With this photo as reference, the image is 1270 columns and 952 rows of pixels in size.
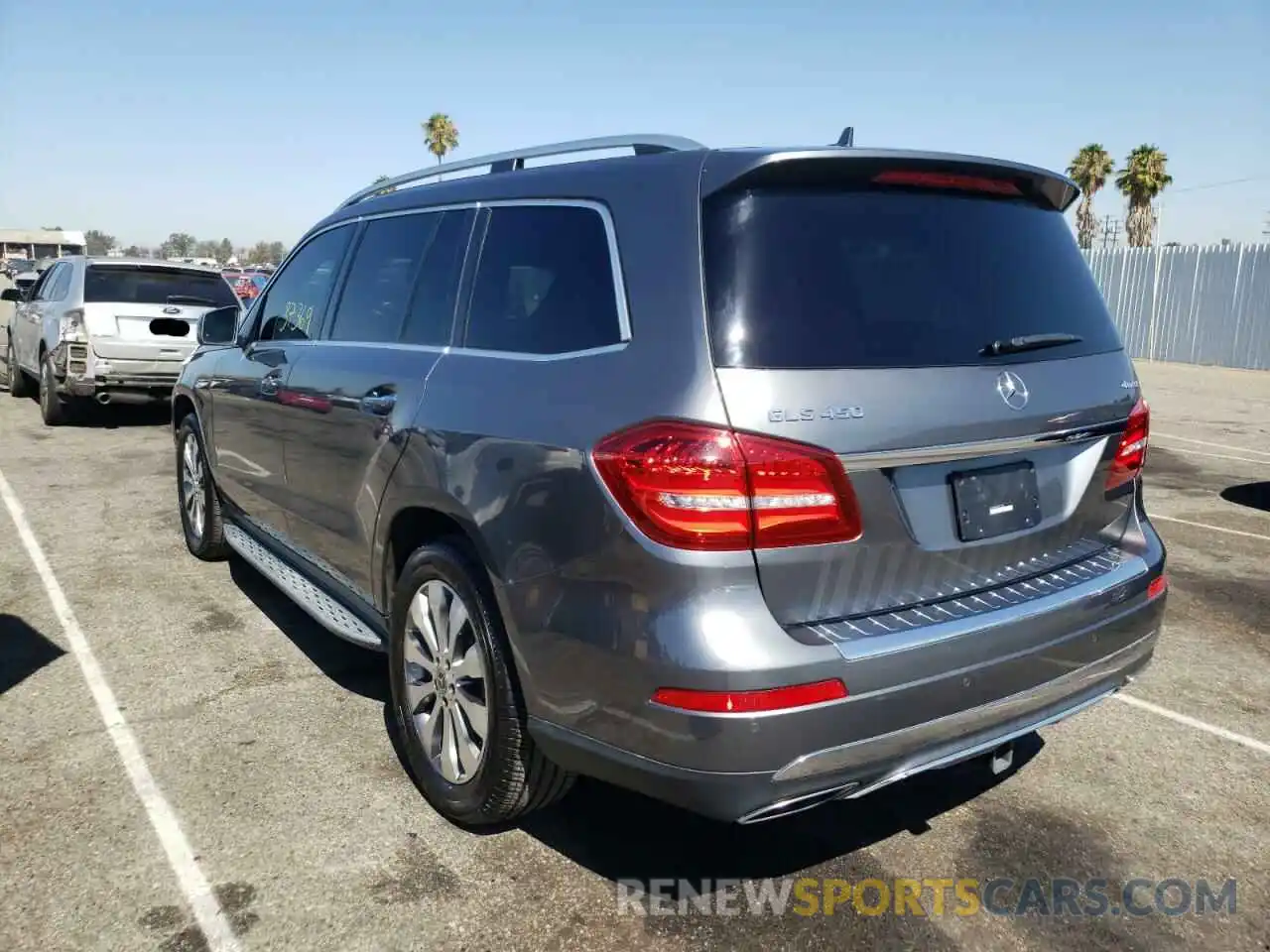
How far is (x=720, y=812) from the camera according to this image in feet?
7.48

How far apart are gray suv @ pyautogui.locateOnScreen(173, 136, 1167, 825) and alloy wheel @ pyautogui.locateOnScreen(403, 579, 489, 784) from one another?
1 cm

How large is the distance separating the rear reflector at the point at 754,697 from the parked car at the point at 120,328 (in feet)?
30.0

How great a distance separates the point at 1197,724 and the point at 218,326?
480 centimetres

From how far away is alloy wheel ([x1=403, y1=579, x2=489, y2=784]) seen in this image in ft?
9.48

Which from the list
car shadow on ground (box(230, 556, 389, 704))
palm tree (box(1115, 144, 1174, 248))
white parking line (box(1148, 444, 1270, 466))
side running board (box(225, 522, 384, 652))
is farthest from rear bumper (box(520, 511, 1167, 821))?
palm tree (box(1115, 144, 1174, 248))

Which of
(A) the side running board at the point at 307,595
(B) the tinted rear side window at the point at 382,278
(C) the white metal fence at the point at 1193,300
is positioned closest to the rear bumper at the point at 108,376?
(A) the side running board at the point at 307,595

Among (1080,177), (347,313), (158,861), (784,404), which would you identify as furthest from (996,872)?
(1080,177)

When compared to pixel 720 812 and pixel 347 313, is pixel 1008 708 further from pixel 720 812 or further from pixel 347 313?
pixel 347 313

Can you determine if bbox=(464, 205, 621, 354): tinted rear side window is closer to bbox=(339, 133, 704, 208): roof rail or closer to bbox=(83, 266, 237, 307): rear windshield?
bbox=(339, 133, 704, 208): roof rail

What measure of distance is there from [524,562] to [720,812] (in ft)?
2.47

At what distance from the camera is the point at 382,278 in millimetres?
3746

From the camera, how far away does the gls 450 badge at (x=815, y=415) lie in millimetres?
2246

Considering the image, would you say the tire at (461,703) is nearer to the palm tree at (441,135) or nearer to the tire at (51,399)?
the tire at (51,399)

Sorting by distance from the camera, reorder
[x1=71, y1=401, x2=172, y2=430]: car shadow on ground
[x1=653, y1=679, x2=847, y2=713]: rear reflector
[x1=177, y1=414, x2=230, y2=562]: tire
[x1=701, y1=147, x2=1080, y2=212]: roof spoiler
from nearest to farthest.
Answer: [x1=653, y1=679, x2=847, y2=713]: rear reflector → [x1=701, y1=147, x2=1080, y2=212]: roof spoiler → [x1=177, y1=414, x2=230, y2=562]: tire → [x1=71, y1=401, x2=172, y2=430]: car shadow on ground
